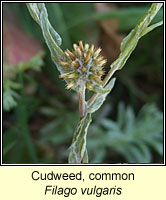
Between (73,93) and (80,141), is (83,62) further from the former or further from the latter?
(73,93)

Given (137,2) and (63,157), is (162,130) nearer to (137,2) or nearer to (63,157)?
(63,157)

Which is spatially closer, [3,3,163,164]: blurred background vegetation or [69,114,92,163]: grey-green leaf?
[69,114,92,163]: grey-green leaf

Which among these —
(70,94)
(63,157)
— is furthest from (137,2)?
(63,157)

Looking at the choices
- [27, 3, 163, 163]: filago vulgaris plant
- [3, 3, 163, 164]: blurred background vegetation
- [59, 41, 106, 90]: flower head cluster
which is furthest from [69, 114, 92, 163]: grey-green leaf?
[3, 3, 163, 164]: blurred background vegetation

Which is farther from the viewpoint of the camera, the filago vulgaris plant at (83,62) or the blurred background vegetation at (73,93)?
the blurred background vegetation at (73,93)

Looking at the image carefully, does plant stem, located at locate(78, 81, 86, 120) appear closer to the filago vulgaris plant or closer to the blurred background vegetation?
the filago vulgaris plant

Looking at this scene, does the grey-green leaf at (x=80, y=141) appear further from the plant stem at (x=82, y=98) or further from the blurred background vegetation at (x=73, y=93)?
the blurred background vegetation at (x=73, y=93)

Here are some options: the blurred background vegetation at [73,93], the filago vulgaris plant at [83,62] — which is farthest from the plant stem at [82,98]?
the blurred background vegetation at [73,93]

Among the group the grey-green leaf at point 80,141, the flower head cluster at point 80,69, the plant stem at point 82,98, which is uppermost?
the flower head cluster at point 80,69

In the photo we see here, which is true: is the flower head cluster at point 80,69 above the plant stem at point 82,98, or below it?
above
